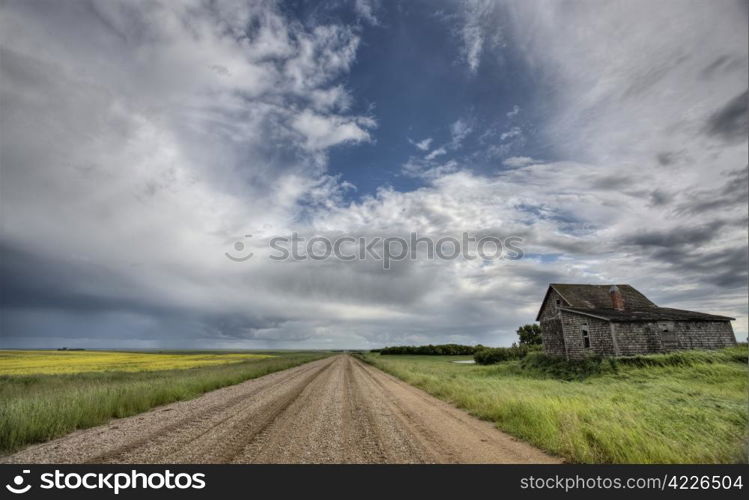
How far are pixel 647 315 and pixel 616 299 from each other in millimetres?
4503

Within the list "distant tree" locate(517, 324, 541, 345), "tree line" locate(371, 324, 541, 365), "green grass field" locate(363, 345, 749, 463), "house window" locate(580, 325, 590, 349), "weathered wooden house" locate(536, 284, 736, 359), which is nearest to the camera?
"green grass field" locate(363, 345, 749, 463)

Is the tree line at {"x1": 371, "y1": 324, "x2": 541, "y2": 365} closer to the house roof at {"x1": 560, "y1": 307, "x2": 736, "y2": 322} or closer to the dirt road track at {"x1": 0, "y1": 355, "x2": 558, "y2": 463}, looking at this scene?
the house roof at {"x1": 560, "y1": 307, "x2": 736, "y2": 322}

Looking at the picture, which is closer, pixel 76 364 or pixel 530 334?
pixel 76 364

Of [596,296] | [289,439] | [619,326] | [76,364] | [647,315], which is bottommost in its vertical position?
[289,439]

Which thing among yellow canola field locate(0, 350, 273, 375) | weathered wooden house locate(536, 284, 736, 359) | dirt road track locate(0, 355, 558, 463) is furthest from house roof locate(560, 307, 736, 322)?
yellow canola field locate(0, 350, 273, 375)

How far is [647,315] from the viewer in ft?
95.0

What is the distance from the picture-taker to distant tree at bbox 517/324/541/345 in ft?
261

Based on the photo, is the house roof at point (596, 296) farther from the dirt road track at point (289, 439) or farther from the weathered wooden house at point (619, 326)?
the dirt road track at point (289, 439)

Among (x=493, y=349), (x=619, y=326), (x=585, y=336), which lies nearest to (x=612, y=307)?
(x=585, y=336)

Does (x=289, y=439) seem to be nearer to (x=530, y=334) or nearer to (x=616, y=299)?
(x=616, y=299)

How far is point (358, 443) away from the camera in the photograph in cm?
774

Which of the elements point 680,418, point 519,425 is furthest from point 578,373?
point 519,425
